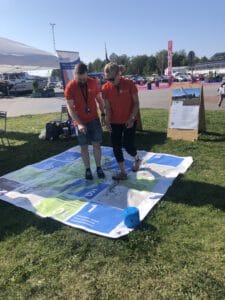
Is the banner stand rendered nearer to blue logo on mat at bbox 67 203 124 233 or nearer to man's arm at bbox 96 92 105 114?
man's arm at bbox 96 92 105 114

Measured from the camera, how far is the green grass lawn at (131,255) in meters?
2.90

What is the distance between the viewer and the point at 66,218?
4148mm

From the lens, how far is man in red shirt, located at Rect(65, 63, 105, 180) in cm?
503

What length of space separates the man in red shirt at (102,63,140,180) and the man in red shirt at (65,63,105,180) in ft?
0.77

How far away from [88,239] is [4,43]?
7.84 metres

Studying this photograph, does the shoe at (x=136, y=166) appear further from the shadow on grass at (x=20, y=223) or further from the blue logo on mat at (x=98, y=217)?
the shadow on grass at (x=20, y=223)

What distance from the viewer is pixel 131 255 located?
3.33m

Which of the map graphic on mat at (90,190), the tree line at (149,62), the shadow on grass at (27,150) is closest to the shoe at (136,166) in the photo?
the map graphic on mat at (90,190)

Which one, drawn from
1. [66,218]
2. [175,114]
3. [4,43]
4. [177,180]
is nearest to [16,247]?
[66,218]

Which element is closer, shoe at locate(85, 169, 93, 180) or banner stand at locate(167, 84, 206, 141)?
shoe at locate(85, 169, 93, 180)

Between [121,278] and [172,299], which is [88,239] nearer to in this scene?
[121,278]

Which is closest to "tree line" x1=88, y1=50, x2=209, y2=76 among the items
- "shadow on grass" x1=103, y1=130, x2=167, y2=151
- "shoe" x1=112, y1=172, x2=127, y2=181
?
"shadow on grass" x1=103, y1=130, x2=167, y2=151

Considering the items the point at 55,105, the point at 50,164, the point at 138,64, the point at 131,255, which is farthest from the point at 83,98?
the point at 138,64

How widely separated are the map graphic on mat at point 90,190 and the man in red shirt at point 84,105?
2.14ft
